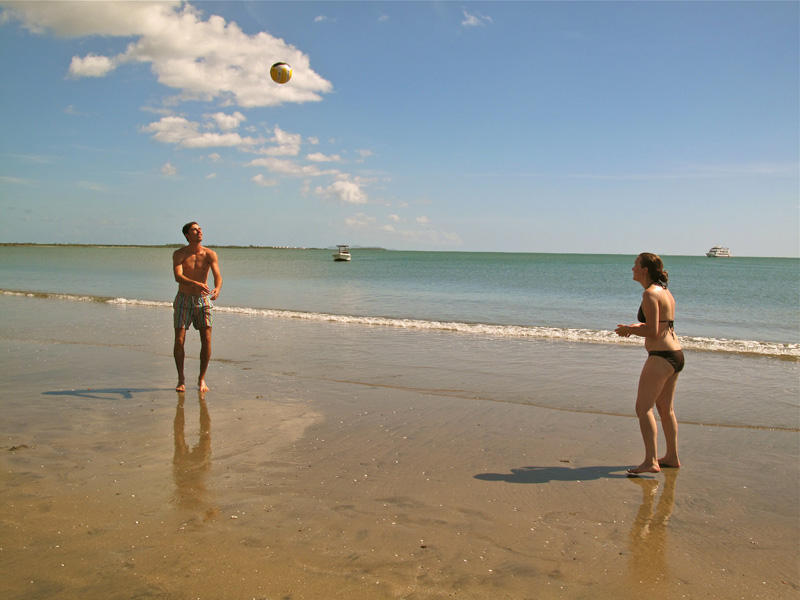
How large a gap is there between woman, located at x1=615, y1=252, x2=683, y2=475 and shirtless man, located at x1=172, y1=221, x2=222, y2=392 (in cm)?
491

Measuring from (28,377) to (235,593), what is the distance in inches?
255

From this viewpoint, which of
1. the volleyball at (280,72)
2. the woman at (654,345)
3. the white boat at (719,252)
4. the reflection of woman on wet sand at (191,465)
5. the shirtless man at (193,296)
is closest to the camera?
the reflection of woman on wet sand at (191,465)

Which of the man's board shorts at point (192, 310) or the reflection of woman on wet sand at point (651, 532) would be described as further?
the man's board shorts at point (192, 310)

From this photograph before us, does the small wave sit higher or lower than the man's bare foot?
higher

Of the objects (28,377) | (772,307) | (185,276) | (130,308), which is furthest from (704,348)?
(772,307)

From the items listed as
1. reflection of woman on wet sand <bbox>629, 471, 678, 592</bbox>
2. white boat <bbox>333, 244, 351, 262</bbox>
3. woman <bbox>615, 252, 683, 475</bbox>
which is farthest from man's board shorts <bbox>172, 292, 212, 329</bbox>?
white boat <bbox>333, 244, 351, 262</bbox>

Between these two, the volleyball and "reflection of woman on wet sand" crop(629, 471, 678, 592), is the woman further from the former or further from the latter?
the volleyball

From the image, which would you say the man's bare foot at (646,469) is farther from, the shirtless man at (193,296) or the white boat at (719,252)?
the white boat at (719,252)

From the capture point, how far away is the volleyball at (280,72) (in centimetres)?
1108

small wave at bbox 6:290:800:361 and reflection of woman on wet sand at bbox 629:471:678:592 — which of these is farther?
small wave at bbox 6:290:800:361

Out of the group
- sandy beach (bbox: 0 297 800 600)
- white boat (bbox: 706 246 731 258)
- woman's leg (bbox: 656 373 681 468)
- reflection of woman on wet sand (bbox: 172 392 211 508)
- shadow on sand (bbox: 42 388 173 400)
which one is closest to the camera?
sandy beach (bbox: 0 297 800 600)

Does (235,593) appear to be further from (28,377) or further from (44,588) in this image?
(28,377)

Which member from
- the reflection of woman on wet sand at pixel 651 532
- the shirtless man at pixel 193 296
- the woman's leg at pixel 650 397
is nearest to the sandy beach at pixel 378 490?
the reflection of woman on wet sand at pixel 651 532

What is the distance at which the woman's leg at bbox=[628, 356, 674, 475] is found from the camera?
4.80m
